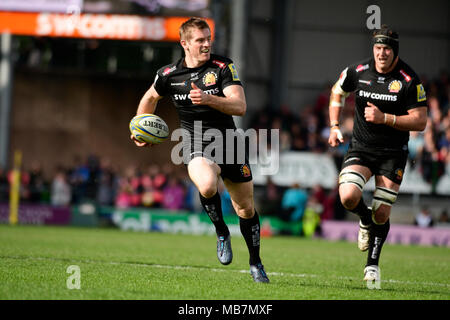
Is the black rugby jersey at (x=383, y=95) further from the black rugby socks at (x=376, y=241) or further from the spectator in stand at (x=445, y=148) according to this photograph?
the spectator in stand at (x=445, y=148)

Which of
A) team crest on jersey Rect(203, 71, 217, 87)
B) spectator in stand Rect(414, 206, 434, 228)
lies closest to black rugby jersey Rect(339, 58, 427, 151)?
team crest on jersey Rect(203, 71, 217, 87)

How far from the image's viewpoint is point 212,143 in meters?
7.67

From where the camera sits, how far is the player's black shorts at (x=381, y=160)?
8.17 meters

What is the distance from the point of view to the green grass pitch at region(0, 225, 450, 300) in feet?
21.0

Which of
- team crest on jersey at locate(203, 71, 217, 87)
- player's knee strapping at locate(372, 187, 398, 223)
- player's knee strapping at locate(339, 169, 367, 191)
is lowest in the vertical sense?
player's knee strapping at locate(372, 187, 398, 223)

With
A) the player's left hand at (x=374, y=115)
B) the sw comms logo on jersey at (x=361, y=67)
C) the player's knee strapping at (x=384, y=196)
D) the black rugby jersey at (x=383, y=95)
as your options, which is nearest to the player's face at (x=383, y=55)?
the black rugby jersey at (x=383, y=95)

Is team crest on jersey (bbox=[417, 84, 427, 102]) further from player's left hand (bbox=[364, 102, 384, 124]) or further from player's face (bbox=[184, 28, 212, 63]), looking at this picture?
player's face (bbox=[184, 28, 212, 63])

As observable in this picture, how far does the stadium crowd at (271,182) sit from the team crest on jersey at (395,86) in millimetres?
12177

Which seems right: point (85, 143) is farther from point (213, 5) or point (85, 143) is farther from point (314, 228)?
point (314, 228)

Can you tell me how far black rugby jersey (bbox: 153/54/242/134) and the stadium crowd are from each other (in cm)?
1249

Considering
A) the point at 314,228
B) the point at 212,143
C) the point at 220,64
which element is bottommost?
the point at 314,228

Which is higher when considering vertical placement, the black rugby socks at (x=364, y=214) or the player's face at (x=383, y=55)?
the player's face at (x=383, y=55)

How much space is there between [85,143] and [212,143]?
22544 mm

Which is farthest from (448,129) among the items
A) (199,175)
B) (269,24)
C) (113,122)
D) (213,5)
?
(199,175)
